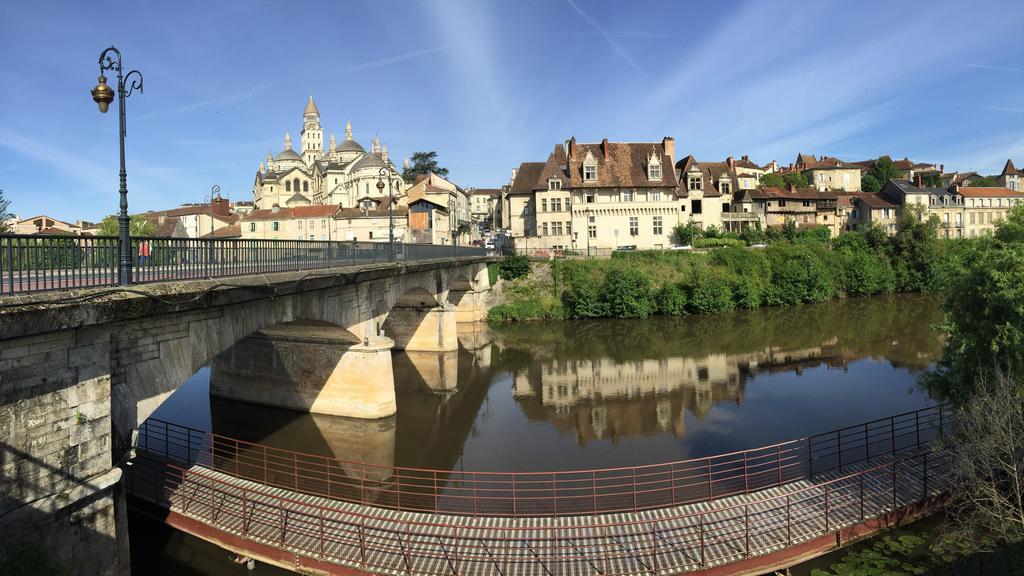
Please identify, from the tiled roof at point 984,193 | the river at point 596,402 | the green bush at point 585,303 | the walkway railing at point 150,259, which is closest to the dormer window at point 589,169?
the green bush at point 585,303

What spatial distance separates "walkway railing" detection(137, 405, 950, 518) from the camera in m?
13.4

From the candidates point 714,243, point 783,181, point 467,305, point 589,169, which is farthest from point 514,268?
point 783,181

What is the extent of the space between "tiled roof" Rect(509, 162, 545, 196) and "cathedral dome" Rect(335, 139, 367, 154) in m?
67.8

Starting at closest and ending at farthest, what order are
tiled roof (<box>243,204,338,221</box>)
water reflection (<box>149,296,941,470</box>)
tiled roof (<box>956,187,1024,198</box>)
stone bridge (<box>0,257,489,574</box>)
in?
stone bridge (<box>0,257,489,574</box>) → water reflection (<box>149,296,941,470</box>) → tiled roof (<box>243,204,338,221</box>) → tiled roof (<box>956,187,1024,198</box>)

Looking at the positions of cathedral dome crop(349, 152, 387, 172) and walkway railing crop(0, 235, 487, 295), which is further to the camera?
cathedral dome crop(349, 152, 387, 172)

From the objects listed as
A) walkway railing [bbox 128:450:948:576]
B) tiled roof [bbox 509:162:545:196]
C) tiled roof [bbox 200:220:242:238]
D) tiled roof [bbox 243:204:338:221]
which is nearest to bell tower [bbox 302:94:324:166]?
tiled roof [bbox 200:220:242:238]

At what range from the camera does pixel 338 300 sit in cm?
1816

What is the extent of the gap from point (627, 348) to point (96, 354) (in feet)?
96.0

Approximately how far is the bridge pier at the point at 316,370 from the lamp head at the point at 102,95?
11.6m

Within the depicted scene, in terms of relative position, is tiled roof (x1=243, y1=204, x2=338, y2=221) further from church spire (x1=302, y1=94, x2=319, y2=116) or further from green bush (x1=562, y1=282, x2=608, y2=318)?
church spire (x1=302, y1=94, x2=319, y2=116)

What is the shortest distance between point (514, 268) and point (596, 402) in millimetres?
26230

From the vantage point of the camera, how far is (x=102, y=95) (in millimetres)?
9055

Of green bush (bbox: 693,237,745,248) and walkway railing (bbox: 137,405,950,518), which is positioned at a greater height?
green bush (bbox: 693,237,745,248)

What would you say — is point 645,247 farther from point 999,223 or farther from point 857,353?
point 999,223
